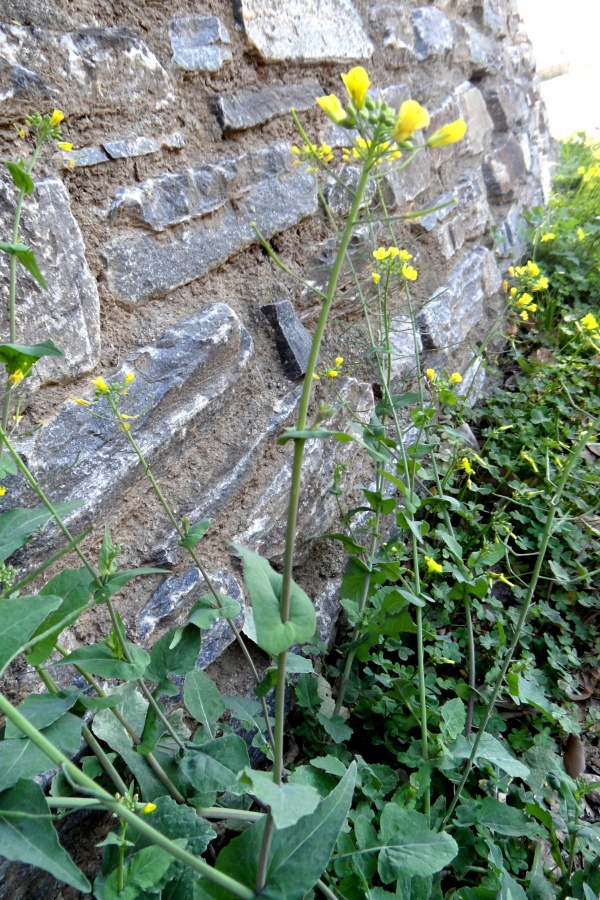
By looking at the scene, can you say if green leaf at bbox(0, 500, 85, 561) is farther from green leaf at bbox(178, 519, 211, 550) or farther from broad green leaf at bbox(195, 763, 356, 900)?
broad green leaf at bbox(195, 763, 356, 900)

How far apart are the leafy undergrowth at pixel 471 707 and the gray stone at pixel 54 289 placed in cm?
75

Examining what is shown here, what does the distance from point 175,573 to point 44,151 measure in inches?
36.0

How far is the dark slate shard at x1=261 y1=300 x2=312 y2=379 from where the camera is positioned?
5.52 ft

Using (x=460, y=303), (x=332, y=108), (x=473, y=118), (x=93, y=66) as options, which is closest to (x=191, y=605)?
(x=332, y=108)

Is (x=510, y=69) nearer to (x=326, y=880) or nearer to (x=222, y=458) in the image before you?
(x=222, y=458)

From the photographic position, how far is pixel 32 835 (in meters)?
0.75

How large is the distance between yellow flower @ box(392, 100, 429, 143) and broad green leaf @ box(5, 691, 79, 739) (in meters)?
0.85

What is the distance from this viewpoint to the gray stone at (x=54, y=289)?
3.72 feet

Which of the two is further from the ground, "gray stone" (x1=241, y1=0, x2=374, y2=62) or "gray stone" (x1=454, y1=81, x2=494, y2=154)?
"gray stone" (x1=241, y1=0, x2=374, y2=62)

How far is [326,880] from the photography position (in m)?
1.23

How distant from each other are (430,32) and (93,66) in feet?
6.17

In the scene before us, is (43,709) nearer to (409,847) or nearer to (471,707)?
(409,847)

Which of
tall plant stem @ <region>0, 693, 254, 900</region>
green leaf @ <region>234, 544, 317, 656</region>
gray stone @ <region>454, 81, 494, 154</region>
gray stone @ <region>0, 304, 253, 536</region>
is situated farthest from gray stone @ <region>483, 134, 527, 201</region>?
tall plant stem @ <region>0, 693, 254, 900</region>

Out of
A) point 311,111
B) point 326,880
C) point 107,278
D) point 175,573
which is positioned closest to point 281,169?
point 311,111
